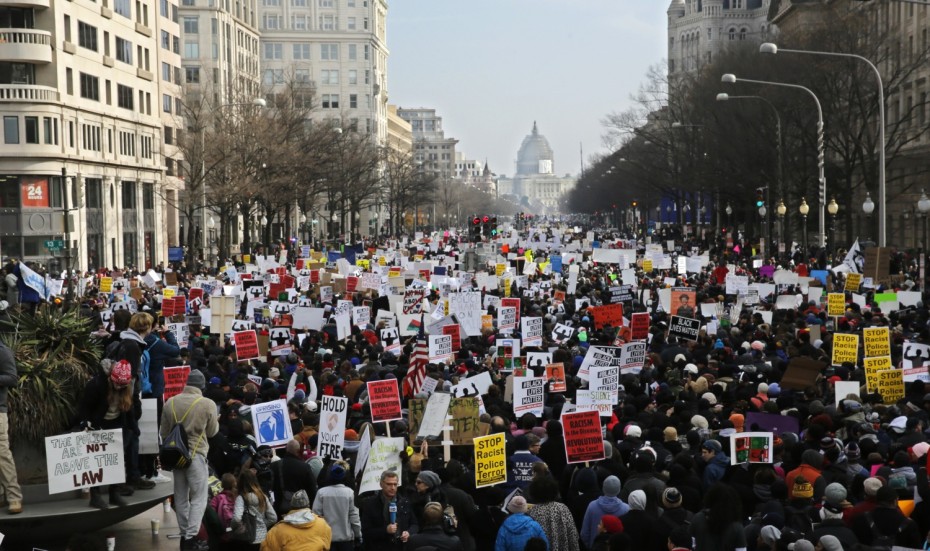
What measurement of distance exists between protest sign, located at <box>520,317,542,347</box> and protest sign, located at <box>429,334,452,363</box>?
2.68m

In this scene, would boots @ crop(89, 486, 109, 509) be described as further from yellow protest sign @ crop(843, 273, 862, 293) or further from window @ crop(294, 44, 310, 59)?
window @ crop(294, 44, 310, 59)

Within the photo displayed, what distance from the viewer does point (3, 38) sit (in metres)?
57.9

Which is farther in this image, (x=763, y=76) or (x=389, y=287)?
(x=763, y=76)

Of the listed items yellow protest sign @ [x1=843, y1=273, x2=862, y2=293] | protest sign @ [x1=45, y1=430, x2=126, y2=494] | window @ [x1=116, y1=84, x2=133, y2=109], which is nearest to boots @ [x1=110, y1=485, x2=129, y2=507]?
protest sign @ [x1=45, y1=430, x2=126, y2=494]

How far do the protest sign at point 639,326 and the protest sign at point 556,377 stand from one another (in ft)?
19.3

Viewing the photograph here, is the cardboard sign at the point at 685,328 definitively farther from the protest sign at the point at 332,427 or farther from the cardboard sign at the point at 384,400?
the protest sign at the point at 332,427

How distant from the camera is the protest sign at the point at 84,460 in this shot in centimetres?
1073

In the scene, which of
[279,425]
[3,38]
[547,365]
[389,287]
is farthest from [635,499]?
[3,38]

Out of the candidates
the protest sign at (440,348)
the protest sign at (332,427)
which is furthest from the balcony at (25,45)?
the protest sign at (332,427)

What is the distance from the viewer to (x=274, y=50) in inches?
5886

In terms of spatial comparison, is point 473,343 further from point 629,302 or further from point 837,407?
point 837,407

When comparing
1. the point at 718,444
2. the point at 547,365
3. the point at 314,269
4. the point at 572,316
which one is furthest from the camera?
the point at 314,269

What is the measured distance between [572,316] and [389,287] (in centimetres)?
697

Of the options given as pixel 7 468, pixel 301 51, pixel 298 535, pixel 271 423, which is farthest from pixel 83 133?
pixel 301 51
